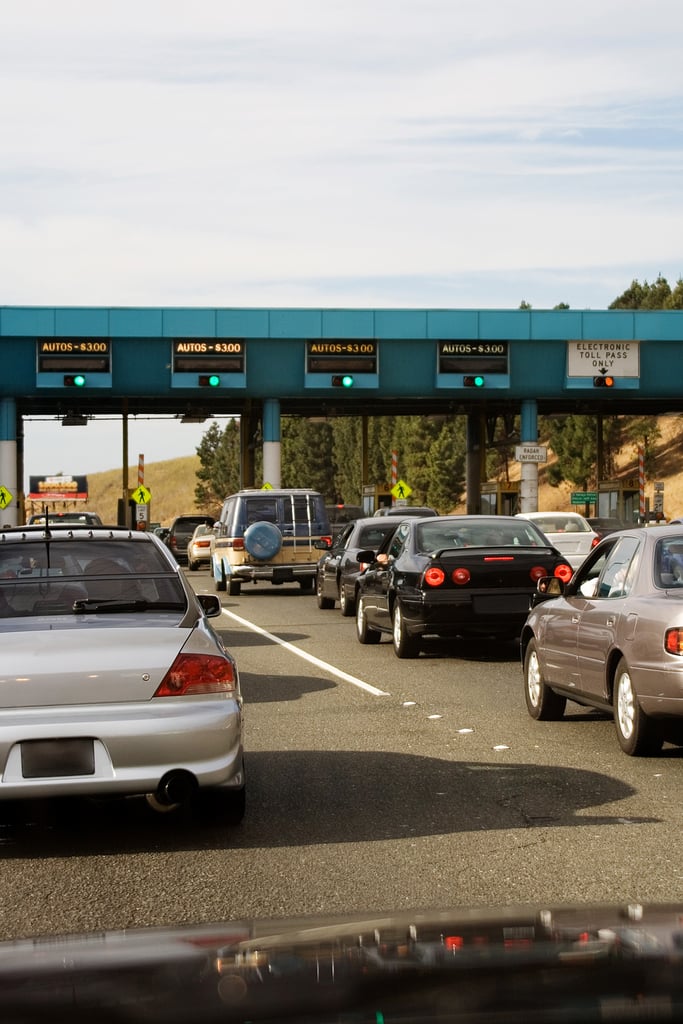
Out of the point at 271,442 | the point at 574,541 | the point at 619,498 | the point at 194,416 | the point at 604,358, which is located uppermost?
the point at 604,358

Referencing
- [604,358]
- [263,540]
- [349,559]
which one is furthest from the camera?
[604,358]

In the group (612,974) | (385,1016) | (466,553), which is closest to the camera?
(385,1016)

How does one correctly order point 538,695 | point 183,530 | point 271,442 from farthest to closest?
point 183,530
point 271,442
point 538,695

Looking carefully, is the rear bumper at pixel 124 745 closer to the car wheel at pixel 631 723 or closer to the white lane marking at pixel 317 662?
the car wheel at pixel 631 723

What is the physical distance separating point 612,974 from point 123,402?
5345cm

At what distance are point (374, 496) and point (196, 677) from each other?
2049 inches

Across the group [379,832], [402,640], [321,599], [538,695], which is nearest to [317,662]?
[402,640]

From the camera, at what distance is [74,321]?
49094 millimetres

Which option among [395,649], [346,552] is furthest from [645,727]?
[346,552]

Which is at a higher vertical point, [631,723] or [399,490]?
[399,490]

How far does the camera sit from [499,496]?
53500 mm

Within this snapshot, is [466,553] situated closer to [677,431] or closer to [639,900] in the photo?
[639,900]

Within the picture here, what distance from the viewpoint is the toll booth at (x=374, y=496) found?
58369 millimetres

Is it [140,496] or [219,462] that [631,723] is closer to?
[140,496]
